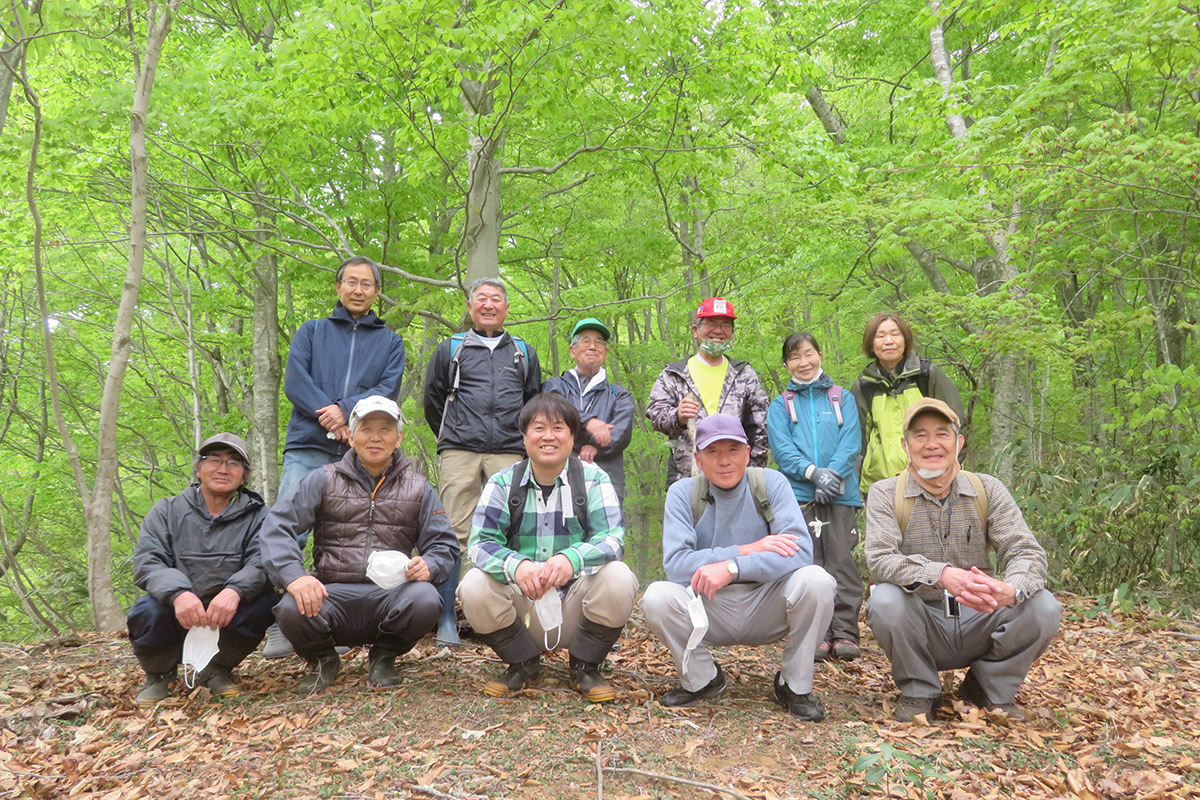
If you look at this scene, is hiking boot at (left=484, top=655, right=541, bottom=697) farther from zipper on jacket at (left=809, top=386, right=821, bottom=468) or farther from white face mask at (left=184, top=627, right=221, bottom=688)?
zipper on jacket at (left=809, top=386, right=821, bottom=468)

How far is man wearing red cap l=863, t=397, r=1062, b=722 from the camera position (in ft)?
11.5

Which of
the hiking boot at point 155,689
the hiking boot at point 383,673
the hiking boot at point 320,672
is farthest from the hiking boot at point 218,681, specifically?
the hiking boot at point 383,673

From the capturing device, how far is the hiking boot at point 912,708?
3.58m

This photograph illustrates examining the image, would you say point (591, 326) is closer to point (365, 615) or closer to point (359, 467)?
point (359, 467)

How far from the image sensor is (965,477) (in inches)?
151

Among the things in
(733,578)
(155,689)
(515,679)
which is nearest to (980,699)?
(733,578)

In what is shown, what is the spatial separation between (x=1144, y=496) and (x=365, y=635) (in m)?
6.38

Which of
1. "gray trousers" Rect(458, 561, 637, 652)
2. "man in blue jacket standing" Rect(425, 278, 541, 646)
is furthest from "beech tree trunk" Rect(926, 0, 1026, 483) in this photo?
"gray trousers" Rect(458, 561, 637, 652)

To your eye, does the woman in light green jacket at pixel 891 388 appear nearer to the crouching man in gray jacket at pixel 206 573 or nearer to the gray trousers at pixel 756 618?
the gray trousers at pixel 756 618

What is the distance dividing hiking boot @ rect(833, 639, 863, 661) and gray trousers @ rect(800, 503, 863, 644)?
A: 42 millimetres

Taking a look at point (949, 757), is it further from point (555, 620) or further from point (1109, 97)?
point (1109, 97)

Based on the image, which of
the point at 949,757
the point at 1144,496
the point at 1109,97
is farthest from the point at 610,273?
the point at 949,757

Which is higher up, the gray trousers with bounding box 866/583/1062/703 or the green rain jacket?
the green rain jacket

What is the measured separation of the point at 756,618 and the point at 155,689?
3.20m
